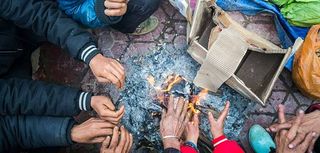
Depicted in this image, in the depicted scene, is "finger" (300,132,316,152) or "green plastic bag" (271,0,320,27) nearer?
"finger" (300,132,316,152)

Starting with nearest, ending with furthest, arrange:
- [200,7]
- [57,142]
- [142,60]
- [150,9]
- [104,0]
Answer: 1. [57,142]
2. [104,0]
3. [200,7]
4. [150,9]
5. [142,60]

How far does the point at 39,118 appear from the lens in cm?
304

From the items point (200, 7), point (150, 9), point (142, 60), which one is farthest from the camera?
point (142, 60)

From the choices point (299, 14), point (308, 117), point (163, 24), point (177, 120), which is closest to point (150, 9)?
point (163, 24)

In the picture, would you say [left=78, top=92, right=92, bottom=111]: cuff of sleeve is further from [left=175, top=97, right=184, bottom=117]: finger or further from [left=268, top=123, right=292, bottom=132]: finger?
[left=268, top=123, right=292, bottom=132]: finger

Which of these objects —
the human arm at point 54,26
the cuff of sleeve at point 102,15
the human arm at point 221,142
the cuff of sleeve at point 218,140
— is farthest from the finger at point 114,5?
the cuff of sleeve at point 218,140

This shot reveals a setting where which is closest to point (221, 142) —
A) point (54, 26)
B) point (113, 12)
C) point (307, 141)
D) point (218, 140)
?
point (218, 140)

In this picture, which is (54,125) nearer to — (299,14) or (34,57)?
(34,57)

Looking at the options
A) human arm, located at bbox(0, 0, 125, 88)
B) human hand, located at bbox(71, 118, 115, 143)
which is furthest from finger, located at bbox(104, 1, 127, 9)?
human hand, located at bbox(71, 118, 115, 143)

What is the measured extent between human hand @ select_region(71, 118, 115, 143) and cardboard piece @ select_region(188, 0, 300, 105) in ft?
3.62

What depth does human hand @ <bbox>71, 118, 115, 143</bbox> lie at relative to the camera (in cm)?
283

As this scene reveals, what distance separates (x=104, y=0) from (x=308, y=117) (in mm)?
1837

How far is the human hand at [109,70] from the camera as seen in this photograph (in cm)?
292

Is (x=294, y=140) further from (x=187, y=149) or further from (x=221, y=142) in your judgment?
(x=187, y=149)
